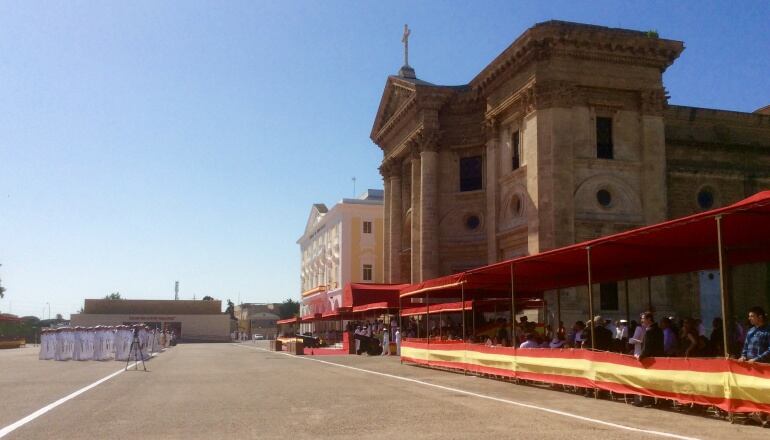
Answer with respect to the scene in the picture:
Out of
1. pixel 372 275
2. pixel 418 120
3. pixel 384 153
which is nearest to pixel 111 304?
pixel 372 275

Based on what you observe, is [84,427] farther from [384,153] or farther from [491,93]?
[384,153]

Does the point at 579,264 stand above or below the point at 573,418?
above

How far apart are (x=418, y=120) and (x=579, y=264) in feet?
86.6

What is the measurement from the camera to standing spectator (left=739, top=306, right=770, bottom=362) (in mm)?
11289

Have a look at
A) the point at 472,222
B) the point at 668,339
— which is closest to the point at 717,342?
the point at 668,339

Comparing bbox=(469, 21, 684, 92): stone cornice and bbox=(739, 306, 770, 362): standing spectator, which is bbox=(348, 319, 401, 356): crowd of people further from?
bbox=(739, 306, 770, 362): standing spectator

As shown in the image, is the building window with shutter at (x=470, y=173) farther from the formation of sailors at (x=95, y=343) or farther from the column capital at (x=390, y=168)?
the formation of sailors at (x=95, y=343)

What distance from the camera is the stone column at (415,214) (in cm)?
4434

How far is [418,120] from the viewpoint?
45.5 meters

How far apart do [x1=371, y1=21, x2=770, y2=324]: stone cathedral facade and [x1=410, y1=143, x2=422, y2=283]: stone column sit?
3812 mm

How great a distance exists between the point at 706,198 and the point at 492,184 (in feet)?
35.2

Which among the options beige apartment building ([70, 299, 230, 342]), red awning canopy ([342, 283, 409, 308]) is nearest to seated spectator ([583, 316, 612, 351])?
red awning canopy ([342, 283, 409, 308])

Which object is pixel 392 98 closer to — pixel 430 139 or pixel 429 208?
pixel 430 139

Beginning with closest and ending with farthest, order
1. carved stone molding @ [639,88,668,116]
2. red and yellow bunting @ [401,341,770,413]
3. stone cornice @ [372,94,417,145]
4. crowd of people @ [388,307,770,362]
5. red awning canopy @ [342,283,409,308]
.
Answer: red and yellow bunting @ [401,341,770,413], crowd of people @ [388,307,770,362], carved stone molding @ [639,88,668,116], red awning canopy @ [342,283,409,308], stone cornice @ [372,94,417,145]
